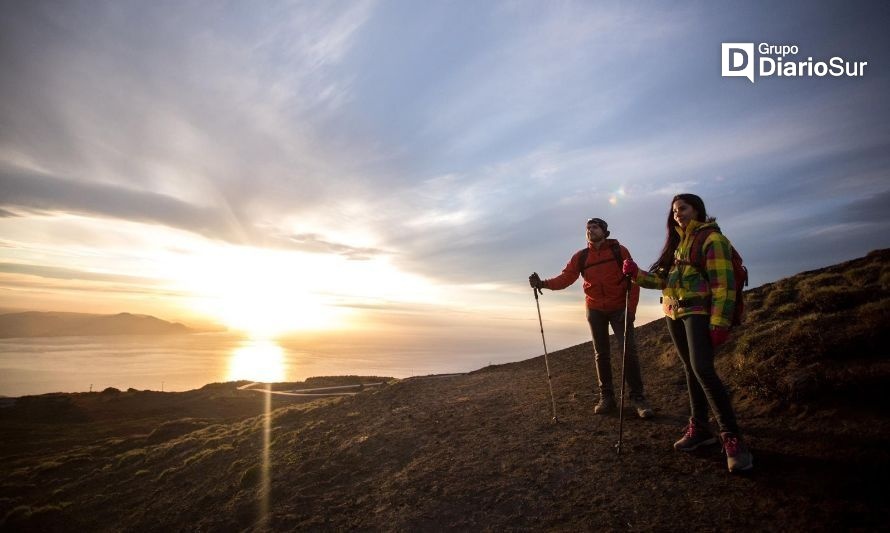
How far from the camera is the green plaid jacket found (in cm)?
400

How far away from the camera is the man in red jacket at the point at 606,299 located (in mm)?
6363

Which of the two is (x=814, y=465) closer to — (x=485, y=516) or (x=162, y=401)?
(x=485, y=516)

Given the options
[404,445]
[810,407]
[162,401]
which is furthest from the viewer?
[162,401]

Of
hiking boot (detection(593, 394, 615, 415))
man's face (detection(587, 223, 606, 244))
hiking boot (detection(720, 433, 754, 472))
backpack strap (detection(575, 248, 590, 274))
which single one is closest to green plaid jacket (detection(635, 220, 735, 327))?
hiking boot (detection(720, 433, 754, 472))

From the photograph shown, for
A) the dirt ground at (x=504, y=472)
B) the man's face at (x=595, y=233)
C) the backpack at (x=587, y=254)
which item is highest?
the man's face at (x=595, y=233)

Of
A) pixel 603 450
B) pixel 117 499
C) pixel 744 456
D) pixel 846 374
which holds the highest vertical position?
pixel 846 374

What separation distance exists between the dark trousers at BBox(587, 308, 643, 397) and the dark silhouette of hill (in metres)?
0.57

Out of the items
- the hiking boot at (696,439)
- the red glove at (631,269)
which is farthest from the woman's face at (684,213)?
the hiking boot at (696,439)

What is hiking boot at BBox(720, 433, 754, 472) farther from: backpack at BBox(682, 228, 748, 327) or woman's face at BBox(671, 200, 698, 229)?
woman's face at BBox(671, 200, 698, 229)

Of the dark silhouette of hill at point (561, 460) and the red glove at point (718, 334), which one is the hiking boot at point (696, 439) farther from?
the red glove at point (718, 334)

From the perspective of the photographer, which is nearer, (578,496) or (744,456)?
(744,456)

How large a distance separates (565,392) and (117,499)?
479 inches

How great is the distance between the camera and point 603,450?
5402mm

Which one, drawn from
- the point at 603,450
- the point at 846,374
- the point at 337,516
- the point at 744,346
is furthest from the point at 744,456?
the point at 337,516
